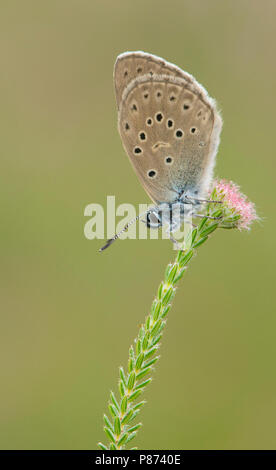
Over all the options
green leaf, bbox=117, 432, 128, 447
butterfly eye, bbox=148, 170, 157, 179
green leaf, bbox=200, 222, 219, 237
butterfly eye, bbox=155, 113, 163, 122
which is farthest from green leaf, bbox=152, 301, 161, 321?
butterfly eye, bbox=155, 113, 163, 122

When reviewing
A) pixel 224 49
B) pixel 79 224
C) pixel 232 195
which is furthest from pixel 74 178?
pixel 232 195

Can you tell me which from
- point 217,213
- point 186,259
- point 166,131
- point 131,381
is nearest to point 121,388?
point 131,381

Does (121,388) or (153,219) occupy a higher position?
(153,219)

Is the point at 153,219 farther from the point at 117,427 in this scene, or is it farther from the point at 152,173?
the point at 117,427

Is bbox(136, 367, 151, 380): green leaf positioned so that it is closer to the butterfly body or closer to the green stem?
the green stem

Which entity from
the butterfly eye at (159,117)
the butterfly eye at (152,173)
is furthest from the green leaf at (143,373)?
the butterfly eye at (159,117)

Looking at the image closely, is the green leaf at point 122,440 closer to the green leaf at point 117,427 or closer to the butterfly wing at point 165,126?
the green leaf at point 117,427

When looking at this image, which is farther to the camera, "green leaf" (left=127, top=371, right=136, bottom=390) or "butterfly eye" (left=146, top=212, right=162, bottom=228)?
"butterfly eye" (left=146, top=212, right=162, bottom=228)
